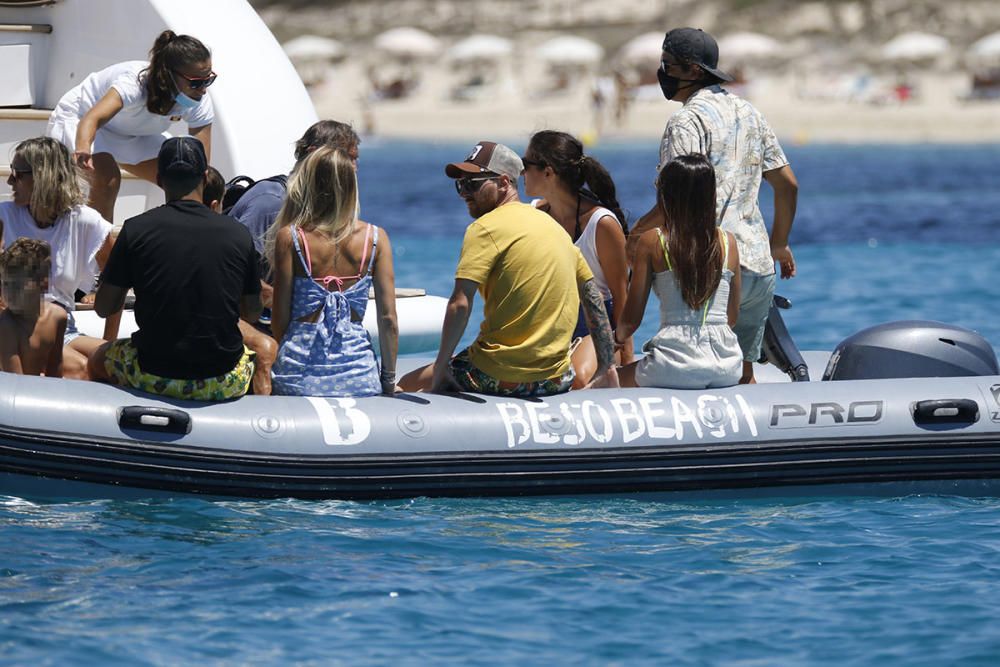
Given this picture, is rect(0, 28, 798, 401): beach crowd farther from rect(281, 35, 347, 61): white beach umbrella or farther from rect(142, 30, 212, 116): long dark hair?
rect(281, 35, 347, 61): white beach umbrella

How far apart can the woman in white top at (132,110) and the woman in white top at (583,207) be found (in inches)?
59.0

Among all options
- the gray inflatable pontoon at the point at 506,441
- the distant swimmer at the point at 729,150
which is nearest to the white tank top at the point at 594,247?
the distant swimmer at the point at 729,150

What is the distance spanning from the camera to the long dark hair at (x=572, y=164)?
18.3ft

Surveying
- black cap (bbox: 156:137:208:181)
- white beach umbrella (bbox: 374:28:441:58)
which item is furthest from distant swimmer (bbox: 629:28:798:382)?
white beach umbrella (bbox: 374:28:441:58)

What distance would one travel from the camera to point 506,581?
4637 millimetres

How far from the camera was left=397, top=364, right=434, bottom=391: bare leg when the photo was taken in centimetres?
571

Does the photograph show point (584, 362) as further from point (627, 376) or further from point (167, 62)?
point (167, 62)

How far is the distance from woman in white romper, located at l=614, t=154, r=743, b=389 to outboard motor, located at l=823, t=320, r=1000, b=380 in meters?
0.61

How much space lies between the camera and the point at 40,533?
195 inches

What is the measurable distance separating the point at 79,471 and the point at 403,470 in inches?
41.9

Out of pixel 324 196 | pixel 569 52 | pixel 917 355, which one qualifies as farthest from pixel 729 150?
pixel 569 52

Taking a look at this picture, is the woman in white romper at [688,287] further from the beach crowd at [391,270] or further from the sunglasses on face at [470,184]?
the sunglasses on face at [470,184]

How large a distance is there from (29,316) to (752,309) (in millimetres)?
2567

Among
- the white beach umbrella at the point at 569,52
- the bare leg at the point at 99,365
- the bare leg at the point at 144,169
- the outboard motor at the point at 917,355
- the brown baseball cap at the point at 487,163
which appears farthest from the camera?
the white beach umbrella at the point at 569,52
